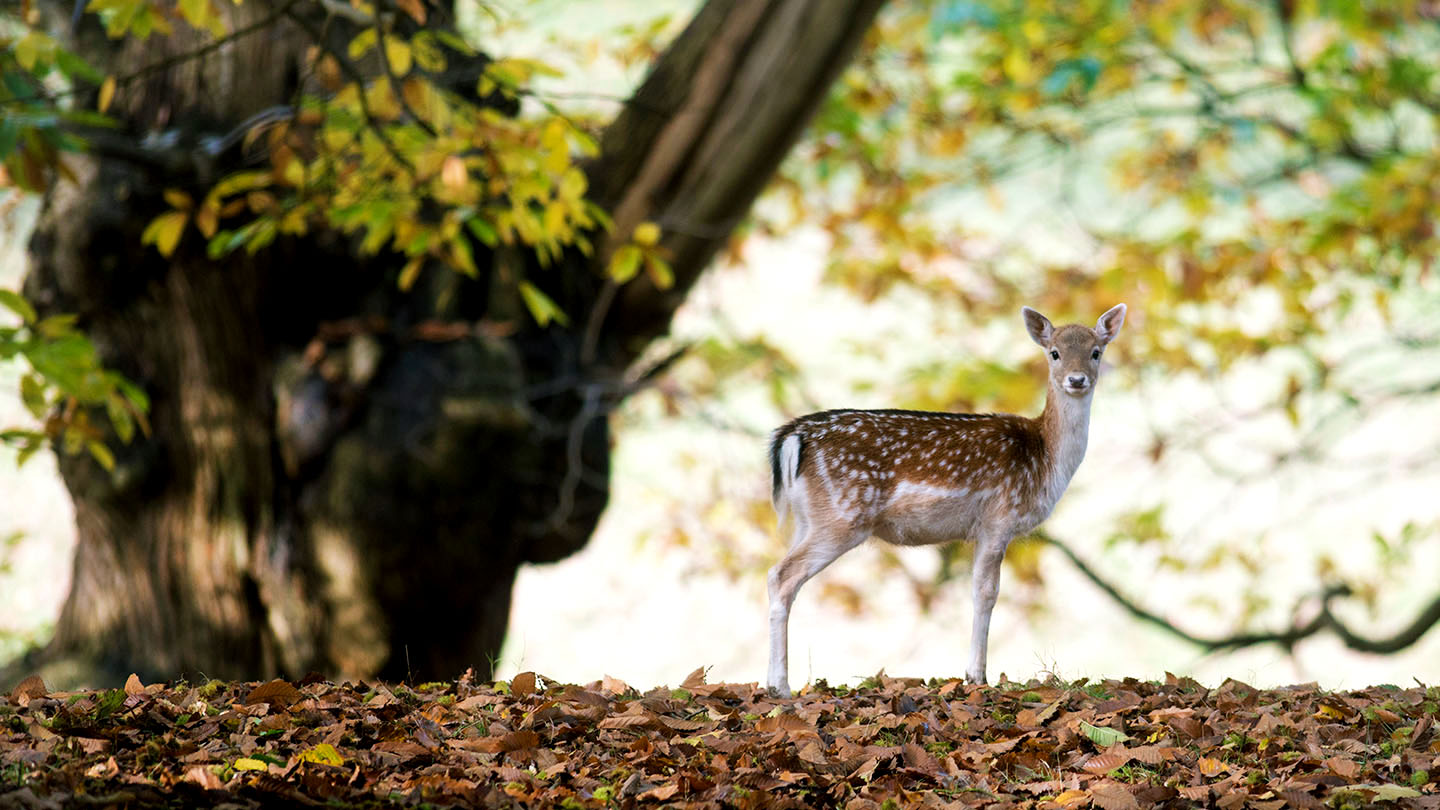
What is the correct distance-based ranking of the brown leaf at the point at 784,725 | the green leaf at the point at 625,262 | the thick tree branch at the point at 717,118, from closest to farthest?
the brown leaf at the point at 784,725 → the green leaf at the point at 625,262 → the thick tree branch at the point at 717,118

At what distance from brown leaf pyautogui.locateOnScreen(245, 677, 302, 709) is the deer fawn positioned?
172cm

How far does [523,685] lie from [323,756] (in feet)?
3.54

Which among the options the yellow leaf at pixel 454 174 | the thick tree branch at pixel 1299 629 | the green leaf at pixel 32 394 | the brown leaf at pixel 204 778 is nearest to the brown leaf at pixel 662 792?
the brown leaf at pixel 204 778

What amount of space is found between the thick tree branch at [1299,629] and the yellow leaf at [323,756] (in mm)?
7045

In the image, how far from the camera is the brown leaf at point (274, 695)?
4.56 meters

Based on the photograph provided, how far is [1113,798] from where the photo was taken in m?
3.85

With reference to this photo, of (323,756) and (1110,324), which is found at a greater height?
(1110,324)

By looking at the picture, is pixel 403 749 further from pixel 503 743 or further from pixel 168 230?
pixel 168 230

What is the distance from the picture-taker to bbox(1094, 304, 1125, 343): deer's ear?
5625 mm

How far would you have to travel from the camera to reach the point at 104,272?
25.3ft

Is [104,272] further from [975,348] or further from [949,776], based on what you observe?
[975,348]

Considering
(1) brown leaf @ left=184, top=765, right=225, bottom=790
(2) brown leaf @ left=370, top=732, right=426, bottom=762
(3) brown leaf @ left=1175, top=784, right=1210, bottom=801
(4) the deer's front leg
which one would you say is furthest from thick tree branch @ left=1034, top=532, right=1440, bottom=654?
(1) brown leaf @ left=184, top=765, right=225, bottom=790

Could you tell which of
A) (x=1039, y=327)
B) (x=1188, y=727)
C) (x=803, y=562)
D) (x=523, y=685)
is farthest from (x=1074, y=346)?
(x=523, y=685)

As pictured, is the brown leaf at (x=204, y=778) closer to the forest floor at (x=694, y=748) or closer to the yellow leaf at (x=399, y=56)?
the forest floor at (x=694, y=748)
